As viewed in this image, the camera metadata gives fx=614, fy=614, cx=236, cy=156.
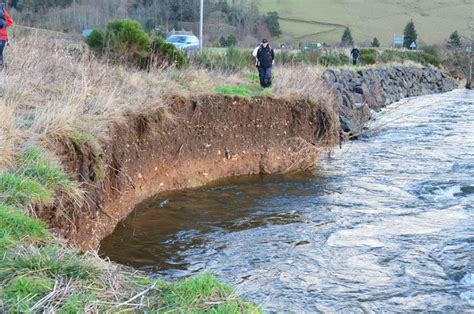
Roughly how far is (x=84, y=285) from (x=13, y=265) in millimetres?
638

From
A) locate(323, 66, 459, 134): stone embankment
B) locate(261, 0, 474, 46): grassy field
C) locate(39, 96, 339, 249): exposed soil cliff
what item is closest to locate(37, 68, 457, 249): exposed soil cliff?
locate(39, 96, 339, 249): exposed soil cliff

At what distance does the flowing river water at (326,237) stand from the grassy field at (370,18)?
65.1m

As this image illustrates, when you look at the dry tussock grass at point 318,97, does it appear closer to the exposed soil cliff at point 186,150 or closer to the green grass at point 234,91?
the exposed soil cliff at point 186,150

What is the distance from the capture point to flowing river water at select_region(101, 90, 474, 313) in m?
7.20

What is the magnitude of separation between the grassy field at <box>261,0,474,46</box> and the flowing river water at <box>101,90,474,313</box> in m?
65.1

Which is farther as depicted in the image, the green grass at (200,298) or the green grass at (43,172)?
the green grass at (43,172)

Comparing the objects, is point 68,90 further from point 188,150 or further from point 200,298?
point 200,298

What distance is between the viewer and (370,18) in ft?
331

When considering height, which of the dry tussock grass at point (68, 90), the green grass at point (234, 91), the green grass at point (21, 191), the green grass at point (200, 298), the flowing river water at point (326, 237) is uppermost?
the dry tussock grass at point (68, 90)

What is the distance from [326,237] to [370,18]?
96767 millimetres

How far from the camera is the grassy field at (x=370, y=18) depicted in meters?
87.2

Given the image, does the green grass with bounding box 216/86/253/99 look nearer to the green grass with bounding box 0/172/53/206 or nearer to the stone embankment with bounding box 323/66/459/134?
the stone embankment with bounding box 323/66/459/134

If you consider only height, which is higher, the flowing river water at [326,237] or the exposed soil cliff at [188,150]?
the exposed soil cliff at [188,150]

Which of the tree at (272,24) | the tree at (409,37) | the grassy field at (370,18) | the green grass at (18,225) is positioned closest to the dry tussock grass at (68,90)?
the green grass at (18,225)
